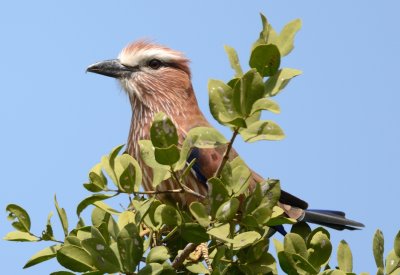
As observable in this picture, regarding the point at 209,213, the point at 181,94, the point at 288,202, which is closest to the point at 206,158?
the point at 288,202

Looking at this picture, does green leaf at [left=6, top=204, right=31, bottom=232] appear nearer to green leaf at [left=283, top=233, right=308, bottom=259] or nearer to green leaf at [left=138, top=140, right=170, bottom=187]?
green leaf at [left=138, top=140, right=170, bottom=187]

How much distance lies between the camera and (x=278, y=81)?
2785mm

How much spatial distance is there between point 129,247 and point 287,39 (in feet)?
2.90

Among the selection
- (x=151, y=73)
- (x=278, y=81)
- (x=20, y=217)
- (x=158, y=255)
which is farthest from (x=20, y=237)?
(x=151, y=73)

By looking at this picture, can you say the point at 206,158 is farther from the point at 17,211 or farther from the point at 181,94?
the point at 17,211

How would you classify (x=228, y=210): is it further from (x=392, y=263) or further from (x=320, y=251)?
(x=392, y=263)

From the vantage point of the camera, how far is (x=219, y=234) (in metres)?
2.81

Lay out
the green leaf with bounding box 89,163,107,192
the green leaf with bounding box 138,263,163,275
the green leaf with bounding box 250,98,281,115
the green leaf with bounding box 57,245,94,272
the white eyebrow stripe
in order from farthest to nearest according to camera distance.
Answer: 1. the white eyebrow stripe
2. the green leaf with bounding box 89,163,107,192
3. the green leaf with bounding box 57,245,94,272
4. the green leaf with bounding box 138,263,163,275
5. the green leaf with bounding box 250,98,281,115

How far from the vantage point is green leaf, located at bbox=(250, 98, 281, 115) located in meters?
2.66

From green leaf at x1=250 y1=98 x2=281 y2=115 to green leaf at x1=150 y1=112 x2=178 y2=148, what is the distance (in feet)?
0.96

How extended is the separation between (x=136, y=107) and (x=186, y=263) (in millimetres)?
2679

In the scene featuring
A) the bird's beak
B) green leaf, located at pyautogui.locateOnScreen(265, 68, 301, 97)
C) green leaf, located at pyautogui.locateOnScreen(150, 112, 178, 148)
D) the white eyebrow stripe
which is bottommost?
green leaf, located at pyautogui.locateOnScreen(150, 112, 178, 148)

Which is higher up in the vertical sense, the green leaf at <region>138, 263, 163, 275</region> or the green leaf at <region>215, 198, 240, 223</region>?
the green leaf at <region>215, 198, 240, 223</region>

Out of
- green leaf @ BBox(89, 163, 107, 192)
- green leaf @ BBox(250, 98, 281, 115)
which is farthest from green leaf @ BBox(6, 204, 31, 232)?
green leaf @ BBox(250, 98, 281, 115)
